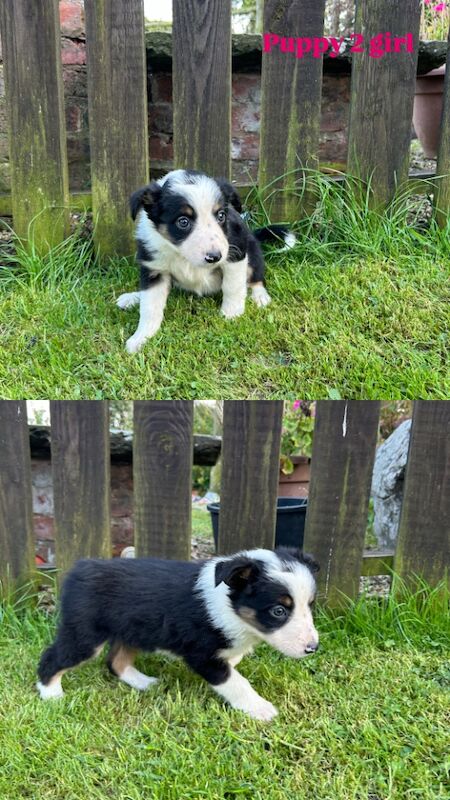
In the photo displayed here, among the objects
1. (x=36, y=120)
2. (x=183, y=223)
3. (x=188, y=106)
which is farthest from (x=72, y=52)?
(x=183, y=223)

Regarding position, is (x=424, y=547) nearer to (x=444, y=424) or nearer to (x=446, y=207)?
(x=444, y=424)

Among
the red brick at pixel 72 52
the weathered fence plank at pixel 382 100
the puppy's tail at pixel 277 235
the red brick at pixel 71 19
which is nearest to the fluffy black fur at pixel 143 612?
the puppy's tail at pixel 277 235

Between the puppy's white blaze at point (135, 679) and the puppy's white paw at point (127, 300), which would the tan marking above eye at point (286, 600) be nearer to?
the puppy's white blaze at point (135, 679)

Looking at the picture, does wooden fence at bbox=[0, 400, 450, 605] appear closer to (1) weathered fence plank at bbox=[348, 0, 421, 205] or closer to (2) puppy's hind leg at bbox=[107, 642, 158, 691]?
(2) puppy's hind leg at bbox=[107, 642, 158, 691]

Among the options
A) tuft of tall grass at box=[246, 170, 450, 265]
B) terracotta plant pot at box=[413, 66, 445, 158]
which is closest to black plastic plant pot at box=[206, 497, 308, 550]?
tuft of tall grass at box=[246, 170, 450, 265]

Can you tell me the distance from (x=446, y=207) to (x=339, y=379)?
54.7 inches

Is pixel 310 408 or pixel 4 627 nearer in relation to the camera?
pixel 4 627

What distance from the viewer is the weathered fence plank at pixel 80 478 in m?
3.24

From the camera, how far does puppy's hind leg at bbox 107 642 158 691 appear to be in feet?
9.34

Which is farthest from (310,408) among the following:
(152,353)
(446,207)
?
(152,353)

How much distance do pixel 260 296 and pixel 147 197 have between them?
2.60ft

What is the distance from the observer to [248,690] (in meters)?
2.62

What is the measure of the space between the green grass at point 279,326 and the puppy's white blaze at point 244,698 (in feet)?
4.08

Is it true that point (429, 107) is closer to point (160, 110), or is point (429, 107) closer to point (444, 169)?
point (444, 169)
